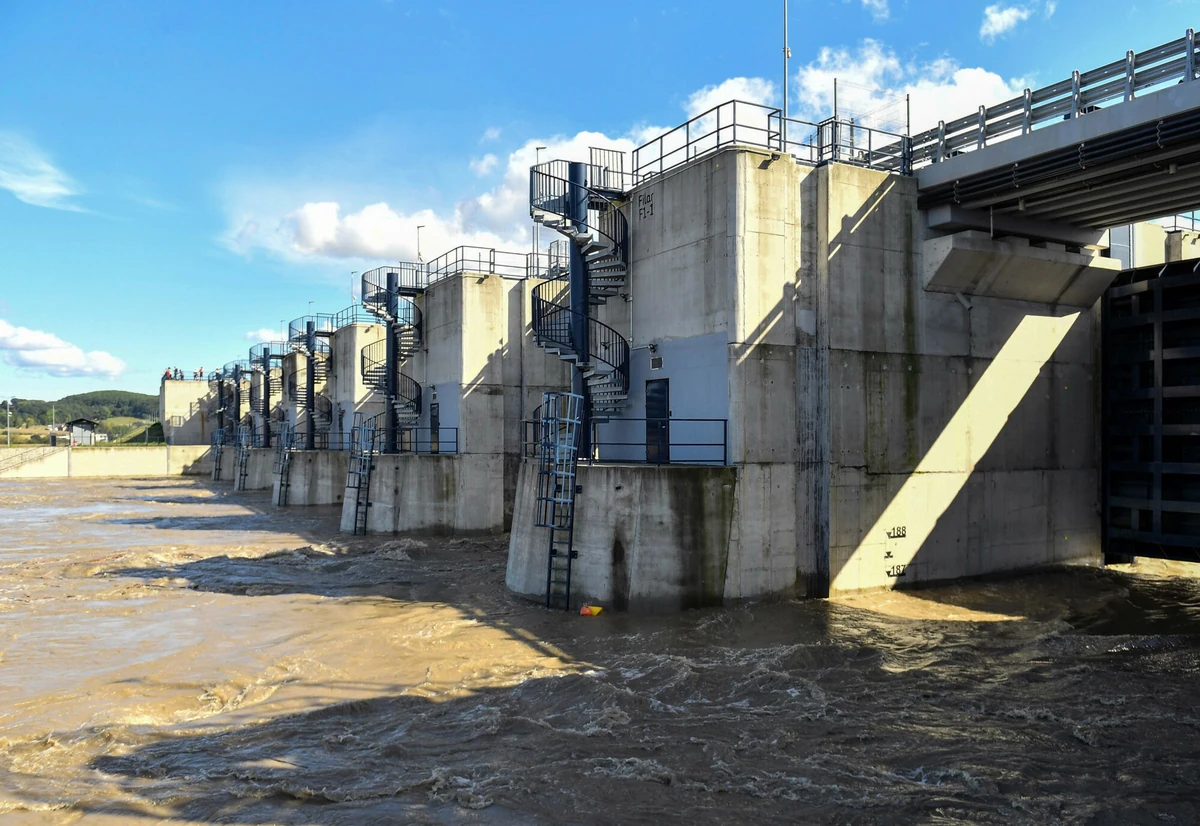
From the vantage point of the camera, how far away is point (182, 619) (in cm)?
1664

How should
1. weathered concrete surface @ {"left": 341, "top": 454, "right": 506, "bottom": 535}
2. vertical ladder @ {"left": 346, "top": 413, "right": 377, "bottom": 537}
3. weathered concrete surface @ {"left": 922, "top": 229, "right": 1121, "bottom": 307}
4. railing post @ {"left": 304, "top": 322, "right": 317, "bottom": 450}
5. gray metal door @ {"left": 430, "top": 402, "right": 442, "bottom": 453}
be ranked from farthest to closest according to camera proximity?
railing post @ {"left": 304, "top": 322, "right": 317, "bottom": 450}
gray metal door @ {"left": 430, "top": 402, "right": 442, "bottom": 453}
vertical ladder @ {"left": 346, "top": 413, "right": 377, "bottom": 537}
weathered concrete surface @ {"left": 341, "top": 454, "right": 506, "bottom": 535}
weathered concrete surface @ {"left": 922, "top": 229, "right": 1121, "bottom": 307}

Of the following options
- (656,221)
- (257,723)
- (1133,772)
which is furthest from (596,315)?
(1133,772)

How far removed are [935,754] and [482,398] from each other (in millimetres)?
21245

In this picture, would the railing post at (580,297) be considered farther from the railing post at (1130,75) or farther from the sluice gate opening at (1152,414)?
the sluice gate opening at (1152,414)

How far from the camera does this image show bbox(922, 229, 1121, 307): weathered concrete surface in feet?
59.5

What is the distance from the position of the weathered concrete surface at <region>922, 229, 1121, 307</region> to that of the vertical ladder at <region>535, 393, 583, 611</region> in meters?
8.69

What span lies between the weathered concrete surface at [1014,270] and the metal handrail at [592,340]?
7033mm

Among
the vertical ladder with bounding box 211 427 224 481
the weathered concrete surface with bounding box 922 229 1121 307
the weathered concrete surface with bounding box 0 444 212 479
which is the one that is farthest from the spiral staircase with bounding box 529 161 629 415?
the weathered concrete surface with bounding box 0 444 212 479

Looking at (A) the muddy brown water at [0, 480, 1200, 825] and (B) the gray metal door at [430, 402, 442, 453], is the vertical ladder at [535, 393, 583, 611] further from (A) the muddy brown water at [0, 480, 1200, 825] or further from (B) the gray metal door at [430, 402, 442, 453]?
(B) the gray metal door at [430, 402, 442, 453]

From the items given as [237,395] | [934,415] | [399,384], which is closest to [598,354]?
[934,415]

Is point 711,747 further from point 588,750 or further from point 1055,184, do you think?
point 1055,184

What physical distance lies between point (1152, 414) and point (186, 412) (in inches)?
3084

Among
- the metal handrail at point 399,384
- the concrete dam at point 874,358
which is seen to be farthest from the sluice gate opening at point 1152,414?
the metal handrail at point 399,384

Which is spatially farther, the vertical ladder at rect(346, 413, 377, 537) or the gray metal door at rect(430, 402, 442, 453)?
the gray metal door at rect(430, 402, 442, 453)
